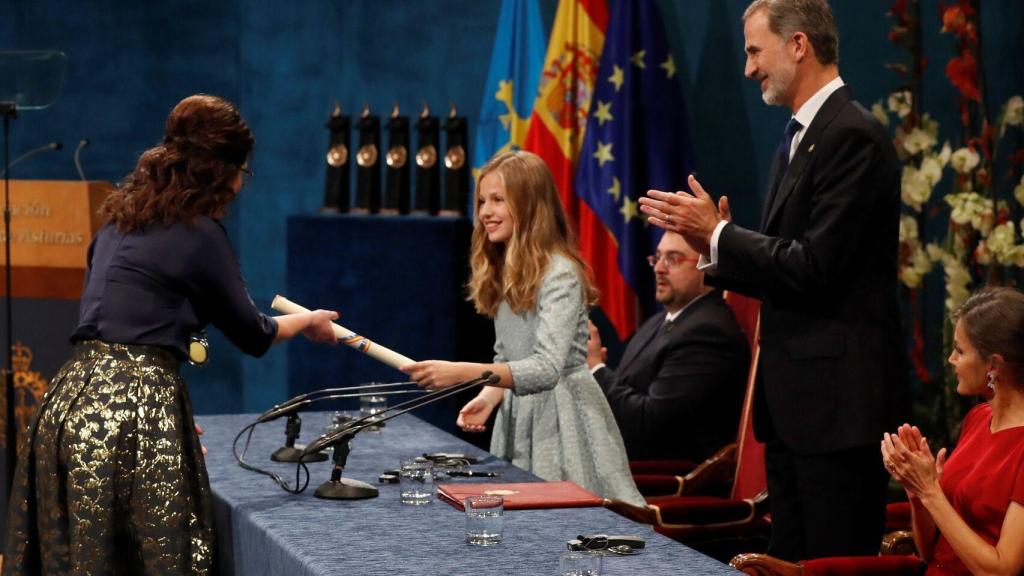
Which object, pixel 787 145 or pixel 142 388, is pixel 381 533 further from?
pixel 787 145

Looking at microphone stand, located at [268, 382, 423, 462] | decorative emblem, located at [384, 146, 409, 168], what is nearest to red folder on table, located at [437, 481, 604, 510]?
microphone stand, located at [268, 382, 423, 462]

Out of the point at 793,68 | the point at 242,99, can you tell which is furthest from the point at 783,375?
the point at 242,99

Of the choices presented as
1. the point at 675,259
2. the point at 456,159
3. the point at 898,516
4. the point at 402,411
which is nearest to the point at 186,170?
the point at 402,411

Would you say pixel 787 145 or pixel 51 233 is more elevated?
pixel 787 145

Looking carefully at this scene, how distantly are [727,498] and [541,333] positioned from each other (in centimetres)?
129

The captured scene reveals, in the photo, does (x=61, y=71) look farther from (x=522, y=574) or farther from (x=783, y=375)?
(x=522, y=574)

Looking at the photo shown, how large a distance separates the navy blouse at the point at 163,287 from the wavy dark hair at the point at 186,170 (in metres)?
0.03

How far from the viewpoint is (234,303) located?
316 cm

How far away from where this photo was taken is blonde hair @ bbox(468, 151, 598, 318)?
393cm

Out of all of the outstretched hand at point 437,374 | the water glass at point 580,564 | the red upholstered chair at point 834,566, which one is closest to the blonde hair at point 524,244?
the outstretched hand at point 437,374

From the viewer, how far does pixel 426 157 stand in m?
6.16

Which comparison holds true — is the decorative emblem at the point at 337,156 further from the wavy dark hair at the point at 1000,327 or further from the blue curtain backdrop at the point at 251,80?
the wavy dark hair at the point at 1000,327

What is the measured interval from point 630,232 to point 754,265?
2.65 metres

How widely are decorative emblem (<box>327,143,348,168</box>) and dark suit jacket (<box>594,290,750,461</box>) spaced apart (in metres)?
1.85
